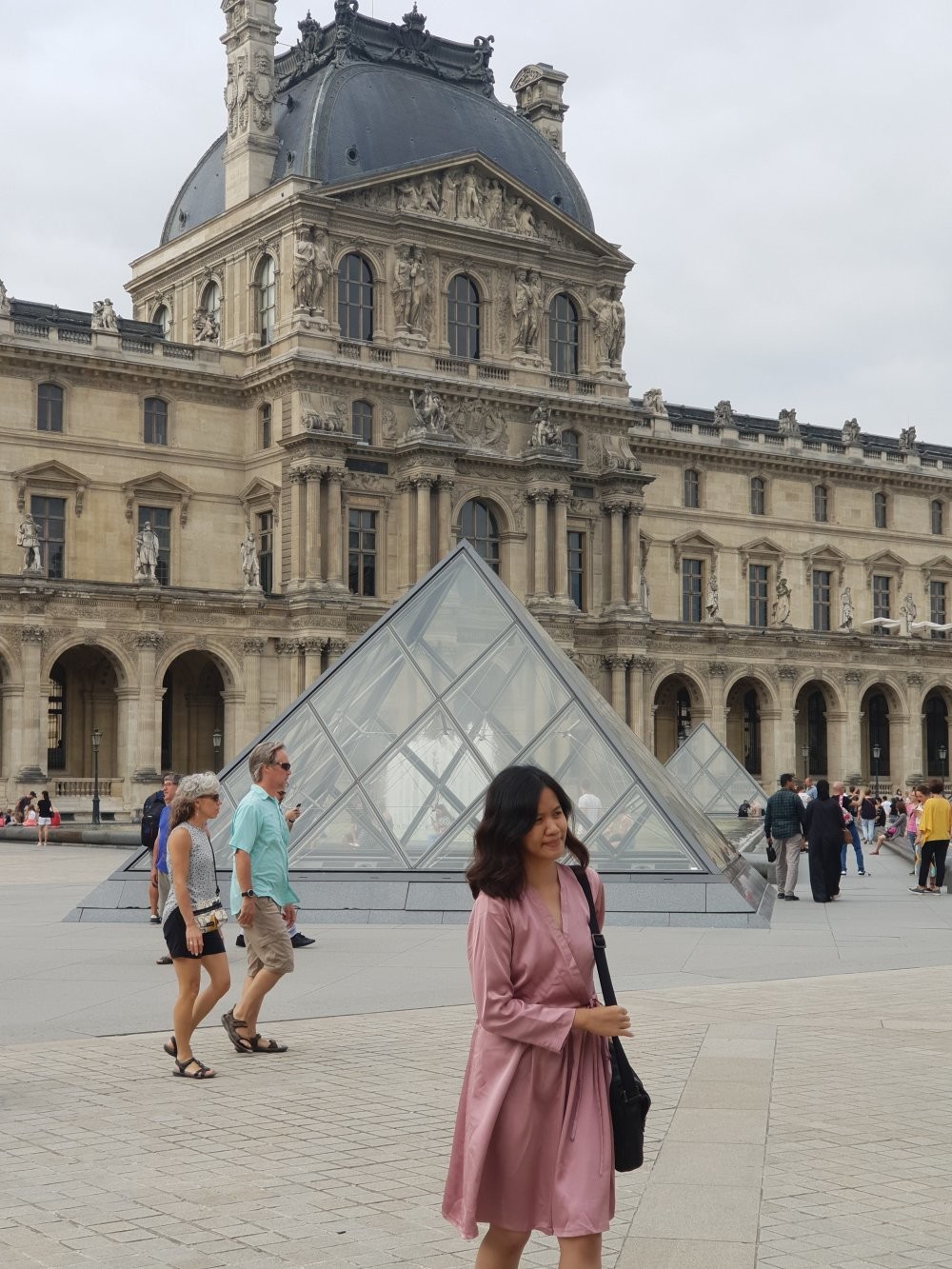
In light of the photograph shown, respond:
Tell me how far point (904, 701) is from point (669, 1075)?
6266 cm

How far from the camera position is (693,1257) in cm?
617

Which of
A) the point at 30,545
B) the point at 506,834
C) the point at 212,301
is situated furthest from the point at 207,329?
the point at 506,834

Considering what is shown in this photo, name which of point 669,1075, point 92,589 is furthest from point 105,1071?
point 92,589

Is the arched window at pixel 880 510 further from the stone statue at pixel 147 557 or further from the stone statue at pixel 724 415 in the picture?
the stone statue at pixel 147 557

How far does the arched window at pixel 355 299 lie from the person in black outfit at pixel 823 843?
116 ft

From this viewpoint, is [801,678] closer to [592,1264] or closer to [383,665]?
[383,665]

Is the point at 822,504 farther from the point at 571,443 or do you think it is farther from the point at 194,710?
the point at 194,710

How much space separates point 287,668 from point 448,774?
110ft

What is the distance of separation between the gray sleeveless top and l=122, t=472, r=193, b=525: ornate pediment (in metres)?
44.8

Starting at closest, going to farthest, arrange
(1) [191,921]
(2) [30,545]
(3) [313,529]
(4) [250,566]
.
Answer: (1) [191,921], (2) [30,545], (4) [250,566], (3) [313,529]

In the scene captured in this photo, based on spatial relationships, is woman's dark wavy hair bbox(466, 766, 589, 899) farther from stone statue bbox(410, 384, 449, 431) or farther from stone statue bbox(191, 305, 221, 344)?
stone statue bbox(191, 305, 221, 344)

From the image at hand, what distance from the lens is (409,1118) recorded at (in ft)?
28.1

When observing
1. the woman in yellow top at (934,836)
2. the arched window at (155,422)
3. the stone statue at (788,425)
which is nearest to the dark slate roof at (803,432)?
the stone statue at (788,425)

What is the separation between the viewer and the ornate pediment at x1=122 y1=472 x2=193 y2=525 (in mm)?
53812
